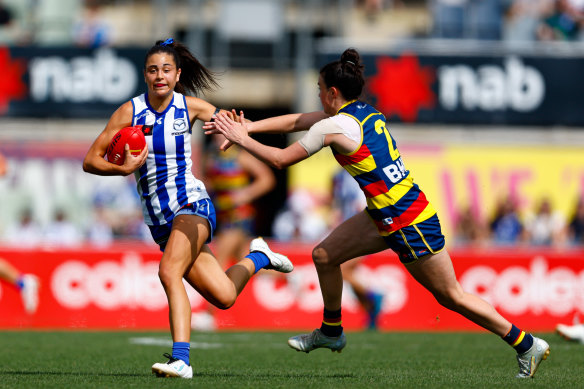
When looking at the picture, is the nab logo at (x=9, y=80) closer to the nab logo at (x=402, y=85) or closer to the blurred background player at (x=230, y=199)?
the nab logo at (x=402, y=85)

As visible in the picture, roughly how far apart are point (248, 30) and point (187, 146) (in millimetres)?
14484

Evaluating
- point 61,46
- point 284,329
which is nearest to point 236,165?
point 284,329

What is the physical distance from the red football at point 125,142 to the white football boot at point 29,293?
606 centimetres

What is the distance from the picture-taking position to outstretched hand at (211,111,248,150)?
6.43 m

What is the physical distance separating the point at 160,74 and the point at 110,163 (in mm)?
657

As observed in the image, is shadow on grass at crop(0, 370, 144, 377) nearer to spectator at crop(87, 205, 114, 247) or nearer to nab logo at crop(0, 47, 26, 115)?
spectator at crop(87, 205, 114, 247)

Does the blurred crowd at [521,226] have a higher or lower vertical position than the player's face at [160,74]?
lower

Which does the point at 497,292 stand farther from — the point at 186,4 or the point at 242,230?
the point at 186,4

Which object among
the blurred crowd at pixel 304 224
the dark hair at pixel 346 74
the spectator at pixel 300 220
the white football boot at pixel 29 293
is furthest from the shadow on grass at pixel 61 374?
the spectator at pixel 300 220

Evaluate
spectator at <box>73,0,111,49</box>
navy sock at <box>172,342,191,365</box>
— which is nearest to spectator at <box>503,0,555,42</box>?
spectator at <box>73,0,111,49</box>

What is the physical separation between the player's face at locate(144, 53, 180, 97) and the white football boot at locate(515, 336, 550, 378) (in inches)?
112

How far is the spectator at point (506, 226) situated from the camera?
17219 mm

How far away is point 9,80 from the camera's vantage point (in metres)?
18.3

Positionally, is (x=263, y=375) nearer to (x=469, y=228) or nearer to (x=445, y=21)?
(x=469, y=228)
